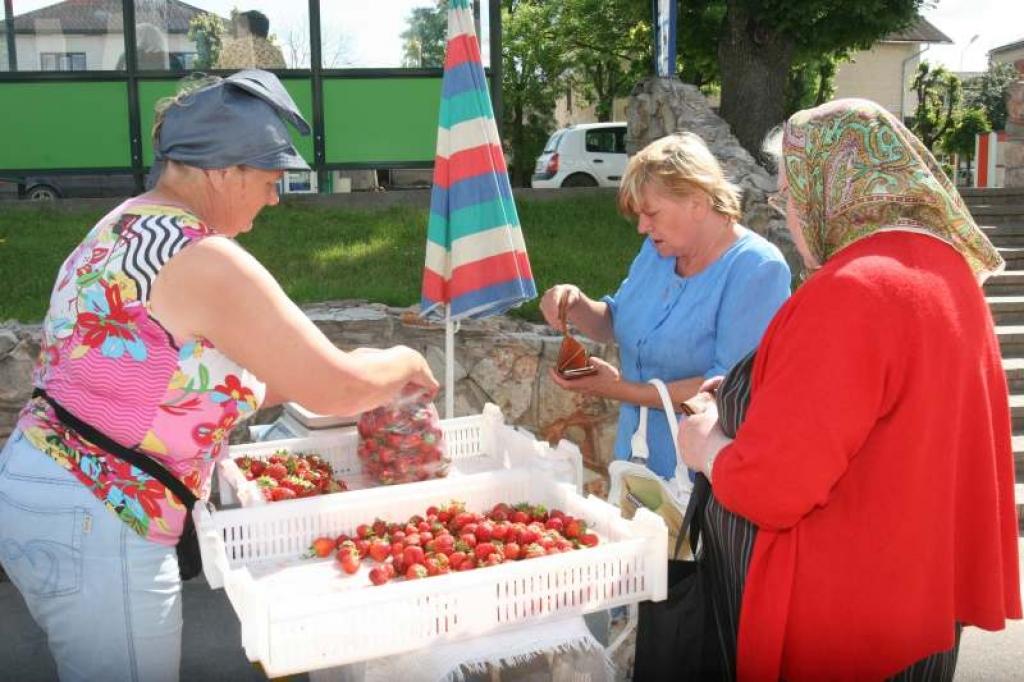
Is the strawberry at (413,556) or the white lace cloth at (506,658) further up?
the strawberry at (413,556)

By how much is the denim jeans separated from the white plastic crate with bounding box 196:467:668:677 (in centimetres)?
17

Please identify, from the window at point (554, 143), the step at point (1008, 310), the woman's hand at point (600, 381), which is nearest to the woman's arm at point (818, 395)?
the woman's hand at point (600, 381)

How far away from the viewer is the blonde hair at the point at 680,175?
298cm

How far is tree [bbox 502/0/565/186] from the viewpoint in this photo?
94.1ft

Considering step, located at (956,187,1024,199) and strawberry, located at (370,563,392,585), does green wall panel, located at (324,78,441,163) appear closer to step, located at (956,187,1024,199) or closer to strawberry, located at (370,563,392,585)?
step, located at (956,187,1024,199)

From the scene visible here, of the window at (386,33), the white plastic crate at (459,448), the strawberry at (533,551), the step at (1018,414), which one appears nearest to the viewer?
the strawberry at (533,551)

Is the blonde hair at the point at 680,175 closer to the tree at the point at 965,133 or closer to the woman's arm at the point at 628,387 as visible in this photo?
the woman's arm at the point at 628,387

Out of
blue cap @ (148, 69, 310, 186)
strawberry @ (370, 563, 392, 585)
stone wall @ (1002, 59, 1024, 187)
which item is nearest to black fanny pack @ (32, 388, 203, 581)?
strawberry @ (370, 563, 392, 585)

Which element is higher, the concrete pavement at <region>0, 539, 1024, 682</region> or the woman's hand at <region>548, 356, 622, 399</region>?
the woman's hand at <region>548, 356, 622, 399</region>

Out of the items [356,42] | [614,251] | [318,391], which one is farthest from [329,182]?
[318,391]

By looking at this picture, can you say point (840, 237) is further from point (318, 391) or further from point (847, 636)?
point (318, 391)

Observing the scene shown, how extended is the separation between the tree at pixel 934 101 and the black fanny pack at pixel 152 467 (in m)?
33.5

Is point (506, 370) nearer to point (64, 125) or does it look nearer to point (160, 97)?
point (160, 97)

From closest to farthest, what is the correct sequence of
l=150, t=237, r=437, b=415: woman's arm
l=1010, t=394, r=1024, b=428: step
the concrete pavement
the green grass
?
l=150, t=237, r=437, b=415: woman's arm → the concrete pavement → the green grass → l=1010, t=394, r=1024, b=428: step
